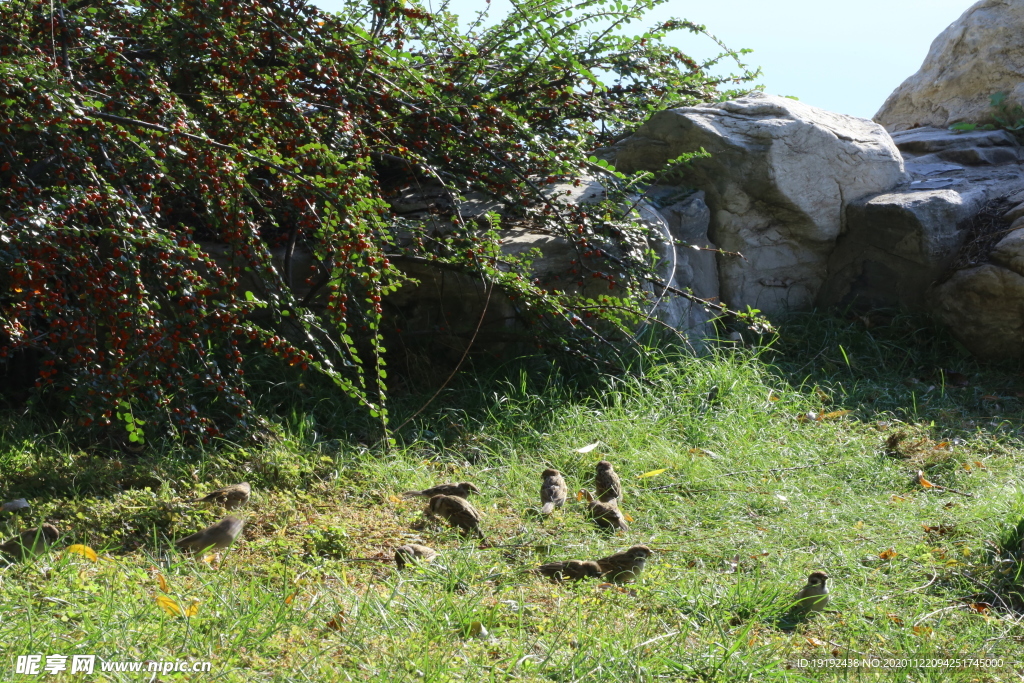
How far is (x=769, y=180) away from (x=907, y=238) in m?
1.03

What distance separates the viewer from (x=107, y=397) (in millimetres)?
3295

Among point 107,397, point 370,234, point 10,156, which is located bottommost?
point 107,397

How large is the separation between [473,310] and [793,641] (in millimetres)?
2951

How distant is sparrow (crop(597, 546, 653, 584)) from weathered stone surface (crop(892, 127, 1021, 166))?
5.68 m

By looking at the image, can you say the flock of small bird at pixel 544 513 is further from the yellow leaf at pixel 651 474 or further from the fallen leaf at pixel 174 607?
the fallen leaf at pixel 174 607

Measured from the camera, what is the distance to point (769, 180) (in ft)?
19.9

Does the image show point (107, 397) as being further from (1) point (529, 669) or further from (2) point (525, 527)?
(1) point (529, 669)

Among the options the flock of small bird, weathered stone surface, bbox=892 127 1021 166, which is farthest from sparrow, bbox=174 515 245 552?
weathered stone surface, bbox=892 127 1021 166

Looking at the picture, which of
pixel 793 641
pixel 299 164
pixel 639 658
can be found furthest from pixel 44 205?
pixel 793 641

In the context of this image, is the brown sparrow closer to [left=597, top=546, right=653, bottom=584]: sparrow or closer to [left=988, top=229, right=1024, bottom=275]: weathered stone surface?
[left=597, top=546, right=653, bottom=584]: sparrow

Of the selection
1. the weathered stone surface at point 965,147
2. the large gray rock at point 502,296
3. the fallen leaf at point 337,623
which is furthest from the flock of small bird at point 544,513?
the weathered stone surface at point 965,147

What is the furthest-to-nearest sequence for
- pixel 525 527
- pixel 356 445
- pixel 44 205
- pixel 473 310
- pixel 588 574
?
pixel 473 310, pixel 356 445, pixel 525 527, pixel 44 205, pixel 588 574

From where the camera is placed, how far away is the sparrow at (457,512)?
335 cm

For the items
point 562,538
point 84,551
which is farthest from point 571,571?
point 84,551
